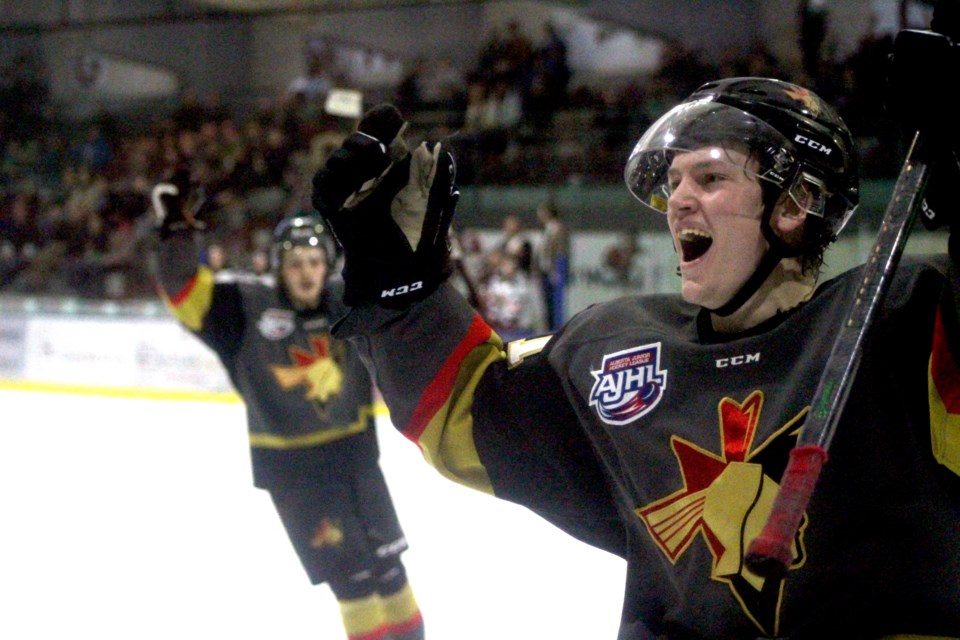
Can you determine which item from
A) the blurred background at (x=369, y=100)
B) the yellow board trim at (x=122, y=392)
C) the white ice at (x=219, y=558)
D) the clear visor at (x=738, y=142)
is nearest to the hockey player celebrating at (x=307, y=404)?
the white ice at (x=219, y=558)

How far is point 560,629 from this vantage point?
3367 mm

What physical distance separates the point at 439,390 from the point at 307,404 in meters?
2.12

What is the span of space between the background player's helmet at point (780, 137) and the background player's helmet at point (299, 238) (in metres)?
2.26

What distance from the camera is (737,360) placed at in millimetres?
1213

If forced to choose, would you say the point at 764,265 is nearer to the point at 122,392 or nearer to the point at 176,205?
→ the point at 176,205

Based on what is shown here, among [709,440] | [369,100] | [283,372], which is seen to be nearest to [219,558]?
[283,372]

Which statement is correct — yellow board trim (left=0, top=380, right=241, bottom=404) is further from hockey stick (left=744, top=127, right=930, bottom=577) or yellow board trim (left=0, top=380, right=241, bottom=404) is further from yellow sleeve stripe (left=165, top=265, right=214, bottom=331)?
hockey stick (left=744, top=127, right=930, bottom=577)

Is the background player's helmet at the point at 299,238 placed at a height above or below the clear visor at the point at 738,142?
below

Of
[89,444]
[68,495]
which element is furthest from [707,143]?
[89,444]

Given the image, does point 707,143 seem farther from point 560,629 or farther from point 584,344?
point 560,629

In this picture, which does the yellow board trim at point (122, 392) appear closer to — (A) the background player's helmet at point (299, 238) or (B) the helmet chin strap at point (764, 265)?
(A) the background player's helmet at point (299, 238)

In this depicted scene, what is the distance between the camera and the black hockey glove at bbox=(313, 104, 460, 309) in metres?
1.24

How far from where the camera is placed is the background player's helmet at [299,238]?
11.4ft

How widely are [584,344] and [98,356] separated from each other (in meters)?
7.13
